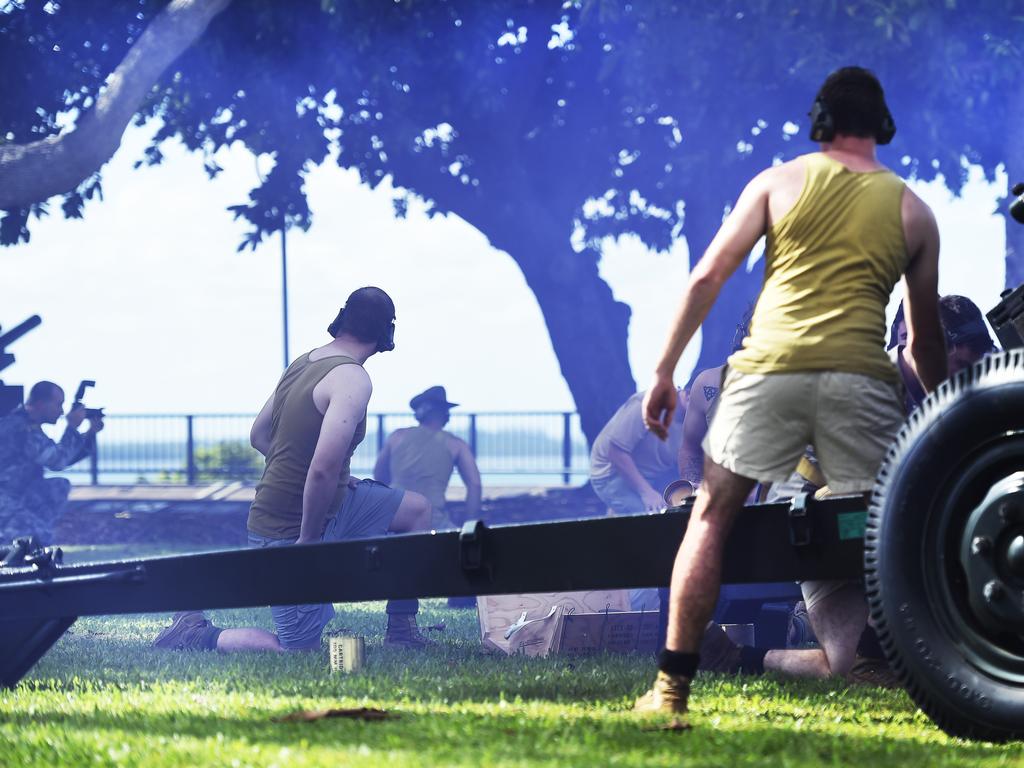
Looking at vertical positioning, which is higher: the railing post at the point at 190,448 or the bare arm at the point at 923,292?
the bare arm at the point at 923,292

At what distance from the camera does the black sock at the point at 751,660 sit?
5.36m

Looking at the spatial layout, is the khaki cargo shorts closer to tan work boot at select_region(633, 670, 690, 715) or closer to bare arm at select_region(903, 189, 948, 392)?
bare arm at select_region(903, 189, 948, 392)

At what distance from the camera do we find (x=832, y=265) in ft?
12.8

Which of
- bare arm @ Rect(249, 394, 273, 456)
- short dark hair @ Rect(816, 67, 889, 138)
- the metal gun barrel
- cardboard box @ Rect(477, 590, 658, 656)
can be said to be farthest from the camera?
the metal gun barrel

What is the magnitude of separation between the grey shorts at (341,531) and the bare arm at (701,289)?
2.98 metres

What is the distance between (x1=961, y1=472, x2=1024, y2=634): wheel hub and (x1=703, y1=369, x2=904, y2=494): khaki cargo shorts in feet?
1.57

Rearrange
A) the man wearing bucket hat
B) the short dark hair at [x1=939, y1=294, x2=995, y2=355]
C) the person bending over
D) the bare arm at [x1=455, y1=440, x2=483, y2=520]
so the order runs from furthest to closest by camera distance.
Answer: the bare arm at [x1=455, y1=440, x2=483, y2=520]
the man wearing bucket hat
the person bending over
the short dark hair at [x1=939, y1=294, x2=995, y2=355]

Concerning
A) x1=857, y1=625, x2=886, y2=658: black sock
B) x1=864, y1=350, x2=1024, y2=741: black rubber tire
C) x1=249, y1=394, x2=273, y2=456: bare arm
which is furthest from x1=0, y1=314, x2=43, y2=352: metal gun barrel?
x1=864, y1=350, x2=1024, y2=741: black rubber tire

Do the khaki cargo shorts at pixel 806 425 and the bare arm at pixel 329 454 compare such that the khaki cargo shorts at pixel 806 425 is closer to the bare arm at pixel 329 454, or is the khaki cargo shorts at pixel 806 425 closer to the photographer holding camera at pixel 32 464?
the bare arm at pixel 329 454

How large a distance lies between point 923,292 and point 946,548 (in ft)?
2.75

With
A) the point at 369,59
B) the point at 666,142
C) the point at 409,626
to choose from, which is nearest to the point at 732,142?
the point at 666,142

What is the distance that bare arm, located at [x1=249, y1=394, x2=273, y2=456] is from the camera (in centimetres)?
716

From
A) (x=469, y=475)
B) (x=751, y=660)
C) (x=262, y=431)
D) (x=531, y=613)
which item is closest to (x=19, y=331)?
(x=469, y=475)

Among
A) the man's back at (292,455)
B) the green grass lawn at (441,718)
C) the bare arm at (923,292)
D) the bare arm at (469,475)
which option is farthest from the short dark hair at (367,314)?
the bare arm at (469,475)
